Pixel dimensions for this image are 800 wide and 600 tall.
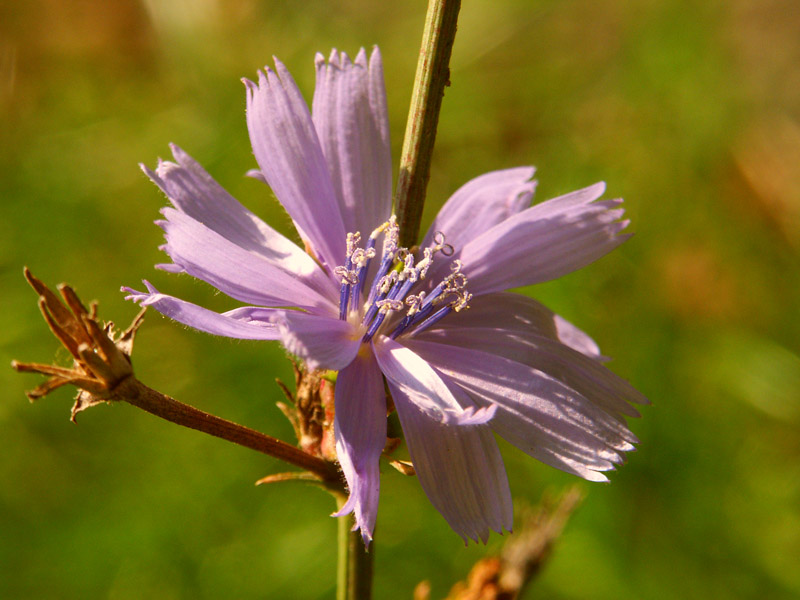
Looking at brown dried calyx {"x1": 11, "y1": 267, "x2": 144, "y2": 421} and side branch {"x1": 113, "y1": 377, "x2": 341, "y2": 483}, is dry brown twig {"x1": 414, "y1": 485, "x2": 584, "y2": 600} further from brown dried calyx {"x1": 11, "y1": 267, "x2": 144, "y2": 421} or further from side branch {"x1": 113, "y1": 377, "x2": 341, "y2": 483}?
brown dried calyx {"x1": 11, "y1": 267, "x2": 144, "y2": 421}

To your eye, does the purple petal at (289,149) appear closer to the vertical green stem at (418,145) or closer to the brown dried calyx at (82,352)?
the vertical green stem at (418,145)

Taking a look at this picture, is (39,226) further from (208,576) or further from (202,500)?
(208,576)

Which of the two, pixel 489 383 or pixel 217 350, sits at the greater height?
pixel 489 383

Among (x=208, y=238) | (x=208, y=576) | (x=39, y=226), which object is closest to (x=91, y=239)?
(x=39, y=226)

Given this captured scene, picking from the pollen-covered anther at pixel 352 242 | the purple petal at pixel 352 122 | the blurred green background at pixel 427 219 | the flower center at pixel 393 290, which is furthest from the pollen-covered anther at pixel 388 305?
the blurred green background at pixel 427 219

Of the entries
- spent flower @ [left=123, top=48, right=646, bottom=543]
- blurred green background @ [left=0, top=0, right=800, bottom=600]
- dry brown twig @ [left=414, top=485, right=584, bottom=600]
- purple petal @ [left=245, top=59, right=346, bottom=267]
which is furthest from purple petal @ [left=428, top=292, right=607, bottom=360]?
blurred green background @ [left=0, top=0, right=800, bottom=600]
